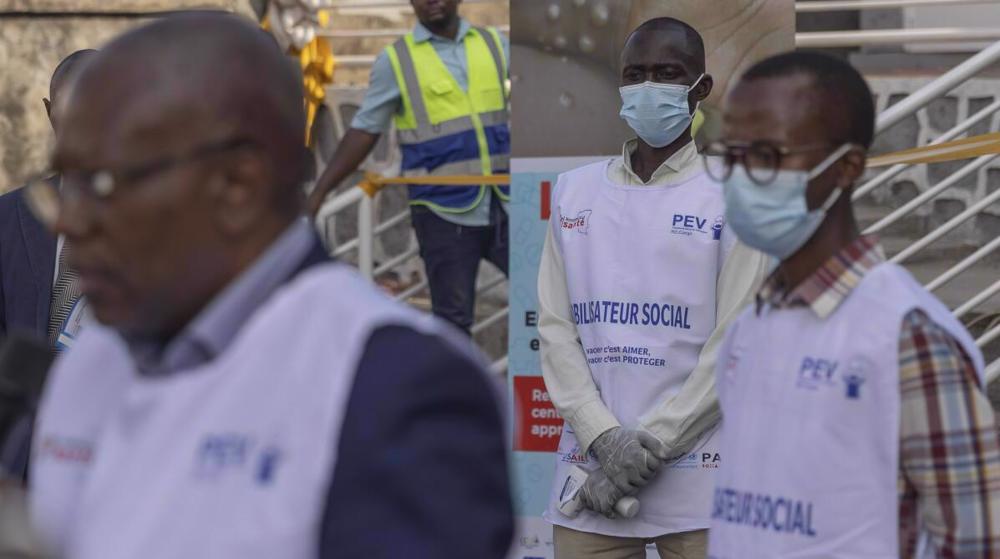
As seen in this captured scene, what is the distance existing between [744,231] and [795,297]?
19 cm

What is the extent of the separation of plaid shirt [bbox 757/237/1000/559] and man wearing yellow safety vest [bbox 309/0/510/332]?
14.3ft

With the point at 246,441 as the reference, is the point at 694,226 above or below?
→ below

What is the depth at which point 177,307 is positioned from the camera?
80.4 inches

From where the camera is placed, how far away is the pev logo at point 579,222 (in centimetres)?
465

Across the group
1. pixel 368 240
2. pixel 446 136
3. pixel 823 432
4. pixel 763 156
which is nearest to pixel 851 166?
pixel 763 156

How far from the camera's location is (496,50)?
24.7 feet

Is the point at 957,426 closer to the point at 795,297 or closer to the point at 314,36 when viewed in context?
the point at 795,297

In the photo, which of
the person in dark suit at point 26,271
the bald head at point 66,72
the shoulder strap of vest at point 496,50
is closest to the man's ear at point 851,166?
the person in dark suit at point 26,271

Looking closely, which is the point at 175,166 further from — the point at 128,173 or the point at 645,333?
the point at 645,333

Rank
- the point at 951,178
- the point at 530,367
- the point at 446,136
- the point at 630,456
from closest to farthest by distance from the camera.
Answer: the point at 630,456, the point at 530,367, the point at 951,178, the point at 446,136

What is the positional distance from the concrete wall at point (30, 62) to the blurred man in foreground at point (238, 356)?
6382mm

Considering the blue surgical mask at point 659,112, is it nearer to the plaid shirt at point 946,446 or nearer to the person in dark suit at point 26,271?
the person in dark suit at point 26,271

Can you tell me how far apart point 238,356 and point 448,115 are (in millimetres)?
5475

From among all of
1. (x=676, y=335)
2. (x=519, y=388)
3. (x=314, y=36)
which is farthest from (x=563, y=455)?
(x=314, y=36)
